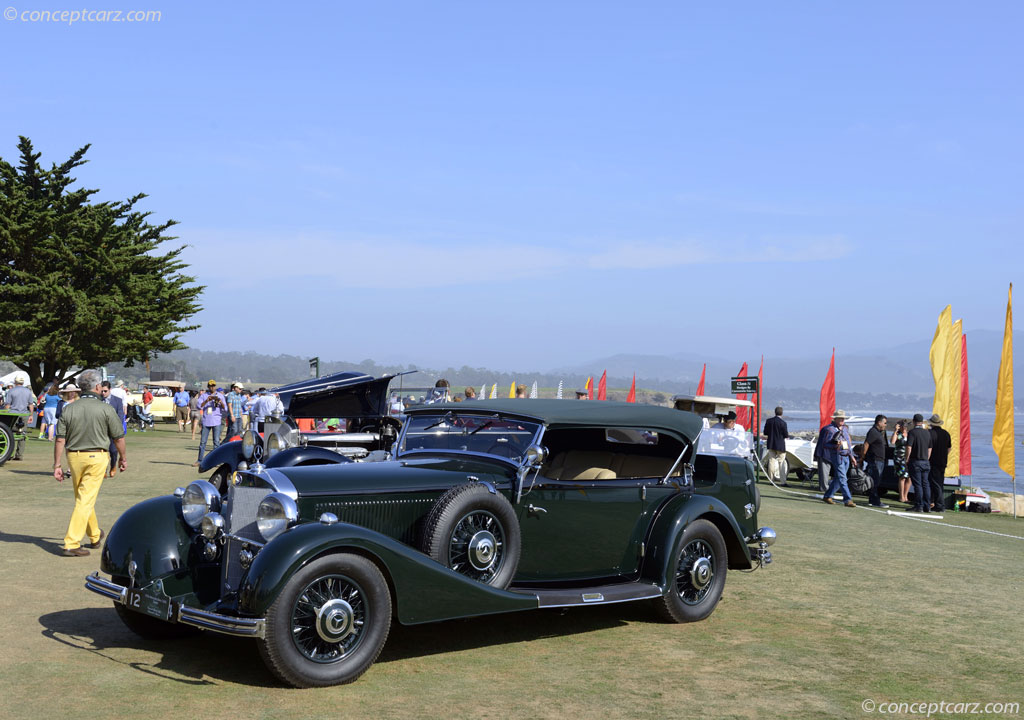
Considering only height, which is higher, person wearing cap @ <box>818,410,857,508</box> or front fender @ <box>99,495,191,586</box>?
person wearing cap @ <box>818,410,857,508</box>

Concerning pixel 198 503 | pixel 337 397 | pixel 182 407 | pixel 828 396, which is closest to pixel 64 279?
pixel 182 407

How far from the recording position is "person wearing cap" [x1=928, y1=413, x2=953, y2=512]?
16703 millimetres

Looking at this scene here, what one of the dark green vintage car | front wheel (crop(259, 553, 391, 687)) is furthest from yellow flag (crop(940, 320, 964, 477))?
front wheel (crop(259, 553, 391, 687))

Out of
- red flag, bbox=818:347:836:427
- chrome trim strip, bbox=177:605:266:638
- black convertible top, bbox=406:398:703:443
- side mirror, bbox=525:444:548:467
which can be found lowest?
chrome trim strip, bbox=177:605:266:638

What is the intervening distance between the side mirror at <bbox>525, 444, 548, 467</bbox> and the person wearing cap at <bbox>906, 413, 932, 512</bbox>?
12066 mm

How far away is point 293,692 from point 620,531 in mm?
2772

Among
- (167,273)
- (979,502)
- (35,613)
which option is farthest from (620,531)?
(167,273)

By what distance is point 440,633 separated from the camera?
21.7 feet

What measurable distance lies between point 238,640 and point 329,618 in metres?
1.38

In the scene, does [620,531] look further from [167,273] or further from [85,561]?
[167,273]

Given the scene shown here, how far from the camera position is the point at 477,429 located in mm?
7074

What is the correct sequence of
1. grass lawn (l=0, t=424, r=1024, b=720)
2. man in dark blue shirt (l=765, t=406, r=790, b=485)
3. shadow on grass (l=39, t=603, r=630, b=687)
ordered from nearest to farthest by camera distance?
grass lawn (l=0, t=424, r=1024, b=720)
shadow on grass (l=39, t=603, r=630, b=687)
man in dark blue shirt (l=765, t=406, r=790, b=485)

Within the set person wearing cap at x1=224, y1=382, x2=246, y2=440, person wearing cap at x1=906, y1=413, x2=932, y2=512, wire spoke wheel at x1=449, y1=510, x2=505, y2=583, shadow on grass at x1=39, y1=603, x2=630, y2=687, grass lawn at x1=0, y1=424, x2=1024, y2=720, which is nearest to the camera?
grass lawn at x1=0, y1=424, x2=1024, y2=720

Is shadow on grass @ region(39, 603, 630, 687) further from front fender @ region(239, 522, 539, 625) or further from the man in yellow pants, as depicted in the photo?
the man in yellow pants
